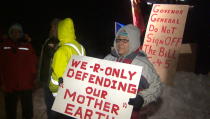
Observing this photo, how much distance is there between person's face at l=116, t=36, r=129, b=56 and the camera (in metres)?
3.06

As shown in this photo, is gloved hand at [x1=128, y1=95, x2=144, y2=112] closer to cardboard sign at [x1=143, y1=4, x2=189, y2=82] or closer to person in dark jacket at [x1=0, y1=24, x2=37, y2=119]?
person in dark jacket at [x1=0, y1=24, x2=37, y2=119]

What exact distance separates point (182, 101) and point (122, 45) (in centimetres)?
394

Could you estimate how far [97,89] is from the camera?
307 cm

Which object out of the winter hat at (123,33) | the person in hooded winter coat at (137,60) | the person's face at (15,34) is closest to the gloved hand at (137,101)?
the person in hooded winter coat at (137,60)

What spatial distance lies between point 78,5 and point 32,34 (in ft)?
12.2

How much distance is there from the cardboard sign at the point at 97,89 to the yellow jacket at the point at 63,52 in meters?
0.21

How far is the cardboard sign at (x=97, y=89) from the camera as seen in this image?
2.88 metres

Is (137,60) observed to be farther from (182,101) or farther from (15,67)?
(182,101)

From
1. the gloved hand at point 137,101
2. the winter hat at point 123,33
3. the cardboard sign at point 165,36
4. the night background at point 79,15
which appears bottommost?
the night background at point 79,15

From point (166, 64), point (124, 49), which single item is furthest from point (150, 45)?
point (124, 49)

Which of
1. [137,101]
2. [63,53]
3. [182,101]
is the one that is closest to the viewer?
[137,101]

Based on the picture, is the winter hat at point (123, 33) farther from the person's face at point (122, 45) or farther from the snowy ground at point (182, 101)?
the snowy ground at point (182, 101)

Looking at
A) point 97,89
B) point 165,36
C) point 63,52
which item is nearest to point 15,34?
point 63,52

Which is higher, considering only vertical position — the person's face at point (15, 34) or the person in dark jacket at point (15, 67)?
the person's face at point (15, 34)
